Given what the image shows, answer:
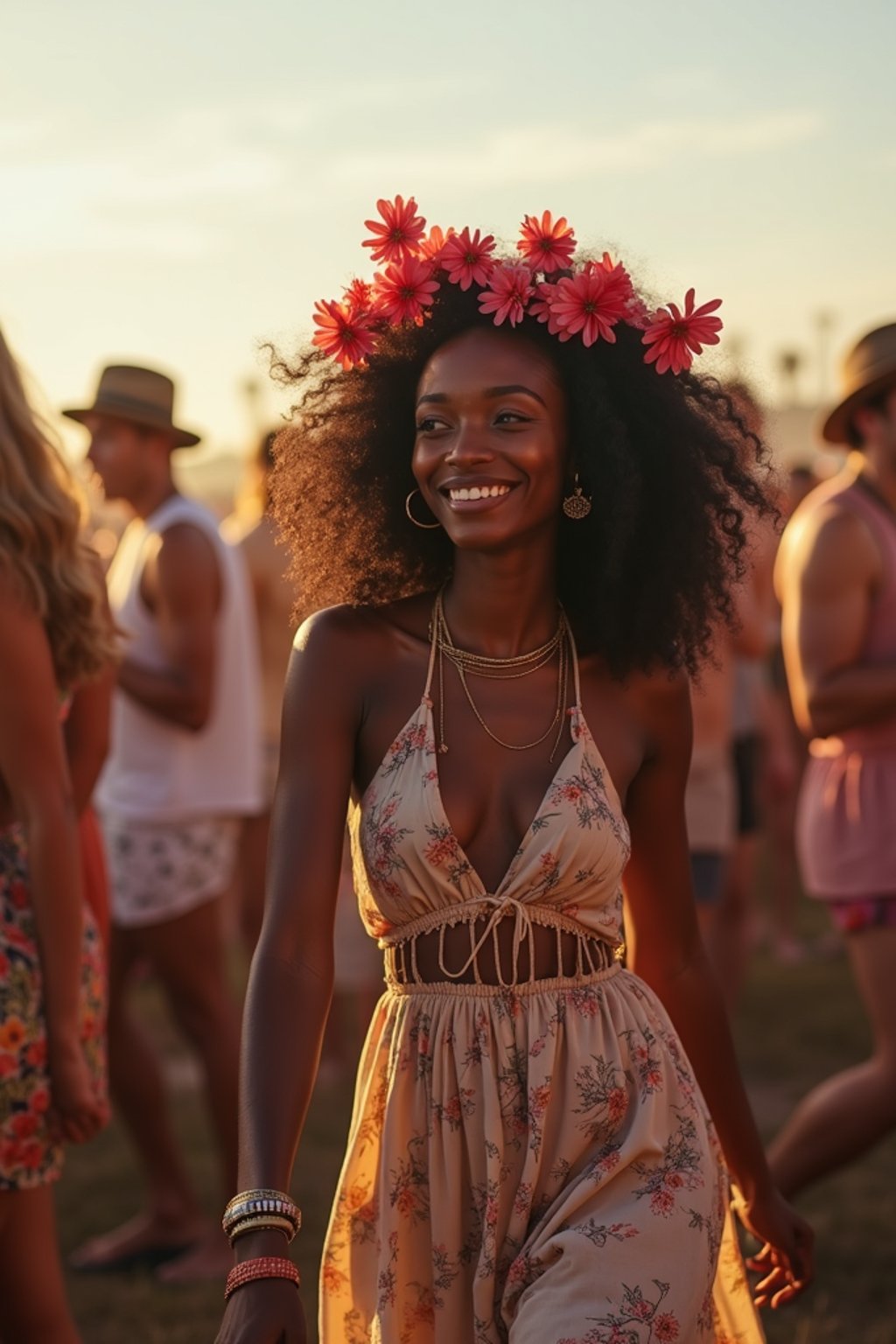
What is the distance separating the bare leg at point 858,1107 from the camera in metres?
4.48

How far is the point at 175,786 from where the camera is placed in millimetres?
5660

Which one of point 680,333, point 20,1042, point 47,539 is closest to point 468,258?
point 680,333

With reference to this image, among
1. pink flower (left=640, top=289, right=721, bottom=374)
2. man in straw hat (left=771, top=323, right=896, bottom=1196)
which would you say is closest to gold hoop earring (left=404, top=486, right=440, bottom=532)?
pink flower (left=640, top=289, right=721, bottom=374)

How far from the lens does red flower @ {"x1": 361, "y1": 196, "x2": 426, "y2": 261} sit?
3002 mm

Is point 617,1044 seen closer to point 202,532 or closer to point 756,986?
point 202,532

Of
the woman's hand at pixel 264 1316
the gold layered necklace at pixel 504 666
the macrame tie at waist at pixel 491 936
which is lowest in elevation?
the woman's hand at pixel 264 1316

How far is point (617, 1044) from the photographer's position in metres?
2.77

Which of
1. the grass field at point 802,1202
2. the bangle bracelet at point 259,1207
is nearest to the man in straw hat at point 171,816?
the grass field at point 802,1202

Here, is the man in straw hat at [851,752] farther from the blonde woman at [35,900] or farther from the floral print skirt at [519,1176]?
the blonde woman at [35,900]

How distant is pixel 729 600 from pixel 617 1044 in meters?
0.77

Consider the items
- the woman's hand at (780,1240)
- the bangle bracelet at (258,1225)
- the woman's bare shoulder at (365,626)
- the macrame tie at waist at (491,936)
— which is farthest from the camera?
the woman's hand at (780,1240)

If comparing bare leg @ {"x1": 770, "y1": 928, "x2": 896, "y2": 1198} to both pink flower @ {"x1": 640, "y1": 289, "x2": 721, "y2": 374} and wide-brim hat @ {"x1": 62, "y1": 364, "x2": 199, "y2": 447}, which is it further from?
wide-brim hat @ {"x1": 62, "y1": 364, "x2": 199, "y2": 447}

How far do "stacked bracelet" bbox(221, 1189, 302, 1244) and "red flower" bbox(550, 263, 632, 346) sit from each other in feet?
4.36

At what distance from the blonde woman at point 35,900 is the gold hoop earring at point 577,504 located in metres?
1.02
